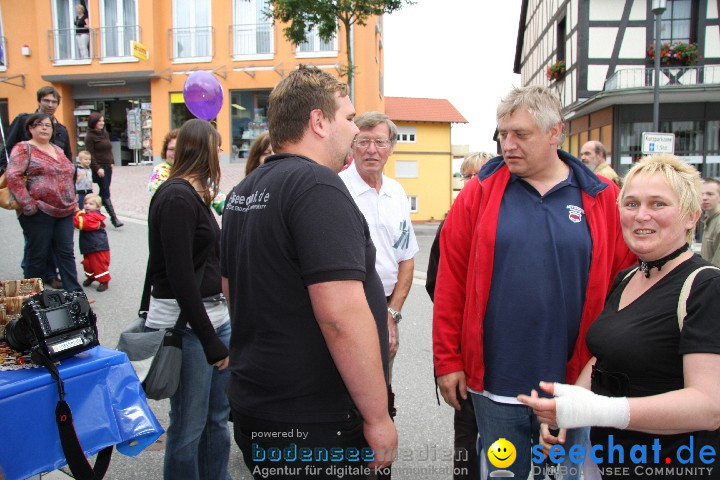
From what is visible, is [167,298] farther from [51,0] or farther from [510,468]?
[51,0]

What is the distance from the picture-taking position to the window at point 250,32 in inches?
814

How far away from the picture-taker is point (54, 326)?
186 centimetres

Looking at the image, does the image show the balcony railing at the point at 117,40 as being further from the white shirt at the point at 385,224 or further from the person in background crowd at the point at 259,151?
the white shirt at the point at 385,224

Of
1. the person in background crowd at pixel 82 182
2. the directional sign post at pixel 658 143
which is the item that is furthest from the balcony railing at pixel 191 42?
the directional sign post at pixel 658 143

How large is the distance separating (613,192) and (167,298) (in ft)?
6.57

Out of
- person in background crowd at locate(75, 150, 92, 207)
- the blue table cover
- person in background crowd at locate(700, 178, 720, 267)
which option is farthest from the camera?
person in background crowd at locate(75, 150, 92, 207)

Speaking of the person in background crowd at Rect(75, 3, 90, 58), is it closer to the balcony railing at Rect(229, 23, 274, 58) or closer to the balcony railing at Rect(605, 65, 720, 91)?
the balcony railing at Rect(229, 23, 274, 58)

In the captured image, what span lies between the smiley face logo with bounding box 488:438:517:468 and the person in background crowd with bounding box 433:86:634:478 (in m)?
0.02

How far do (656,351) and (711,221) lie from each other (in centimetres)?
423

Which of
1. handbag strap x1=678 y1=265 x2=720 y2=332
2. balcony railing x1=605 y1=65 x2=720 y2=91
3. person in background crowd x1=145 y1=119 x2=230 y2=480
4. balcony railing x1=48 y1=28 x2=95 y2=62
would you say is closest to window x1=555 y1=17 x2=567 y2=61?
balcony railing x1=605 y1=65 x2=720 y2=91

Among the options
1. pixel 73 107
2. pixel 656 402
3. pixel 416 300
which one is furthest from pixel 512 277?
pixel 73 107

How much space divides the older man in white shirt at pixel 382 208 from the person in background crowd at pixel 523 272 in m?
0.81

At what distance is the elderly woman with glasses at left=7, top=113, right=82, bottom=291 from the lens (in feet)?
15.7

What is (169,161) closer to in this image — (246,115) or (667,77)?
(667,77)
